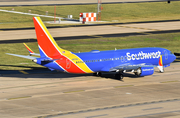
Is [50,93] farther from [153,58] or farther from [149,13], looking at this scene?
[149,13]

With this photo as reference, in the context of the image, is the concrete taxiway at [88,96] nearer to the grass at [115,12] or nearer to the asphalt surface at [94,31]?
the asphalt surface at [94,31]

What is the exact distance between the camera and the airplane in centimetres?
4772

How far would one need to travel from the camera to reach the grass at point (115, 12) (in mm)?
127481

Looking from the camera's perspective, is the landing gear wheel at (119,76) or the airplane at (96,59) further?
the landing gear wheel at (119,76)

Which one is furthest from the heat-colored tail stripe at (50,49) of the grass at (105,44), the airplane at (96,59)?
the grass at (105,44)

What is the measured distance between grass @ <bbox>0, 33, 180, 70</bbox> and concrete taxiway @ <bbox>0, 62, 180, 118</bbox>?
653 inches

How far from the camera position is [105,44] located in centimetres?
8644

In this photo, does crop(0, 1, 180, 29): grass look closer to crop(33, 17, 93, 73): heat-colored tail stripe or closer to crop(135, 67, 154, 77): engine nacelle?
crop(135, 67, 154, 77): engine nacelle

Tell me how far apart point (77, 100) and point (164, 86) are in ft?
46.9

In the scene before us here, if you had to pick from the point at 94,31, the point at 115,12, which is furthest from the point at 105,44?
the point at 115,12

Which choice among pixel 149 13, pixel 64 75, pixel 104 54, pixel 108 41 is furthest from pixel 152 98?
pixel 149 13

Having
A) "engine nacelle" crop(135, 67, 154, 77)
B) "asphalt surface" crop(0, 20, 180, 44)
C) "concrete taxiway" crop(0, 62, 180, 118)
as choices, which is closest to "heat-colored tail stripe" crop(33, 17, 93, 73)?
"concrete taxiway" crop(0, 62, 180, 118)

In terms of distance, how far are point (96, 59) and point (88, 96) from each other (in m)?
8.97

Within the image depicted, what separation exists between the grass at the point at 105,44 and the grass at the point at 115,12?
1405 inches
